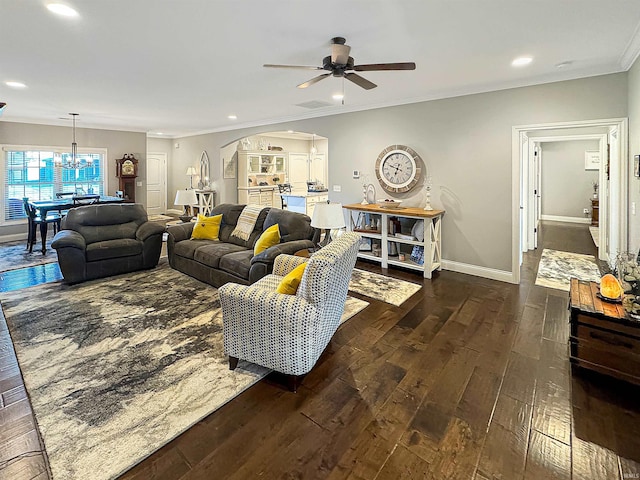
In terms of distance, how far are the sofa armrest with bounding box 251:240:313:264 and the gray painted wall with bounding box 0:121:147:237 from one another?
7067 millimetres

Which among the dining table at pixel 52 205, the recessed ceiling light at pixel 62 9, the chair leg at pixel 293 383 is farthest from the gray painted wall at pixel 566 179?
the dining table at pixel 52 205

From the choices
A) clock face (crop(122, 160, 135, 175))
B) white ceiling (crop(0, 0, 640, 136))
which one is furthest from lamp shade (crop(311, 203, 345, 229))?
clock face (crop(122, 160, 135, 175))

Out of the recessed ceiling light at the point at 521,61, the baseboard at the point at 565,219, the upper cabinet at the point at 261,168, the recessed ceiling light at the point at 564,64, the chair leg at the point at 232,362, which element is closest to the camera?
the chair leg at the point at 232,362

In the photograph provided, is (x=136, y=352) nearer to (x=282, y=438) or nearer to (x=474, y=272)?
(x=282, y=438)

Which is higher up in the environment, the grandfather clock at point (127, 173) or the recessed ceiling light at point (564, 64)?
the recessed ceiling light at point (564, 64)

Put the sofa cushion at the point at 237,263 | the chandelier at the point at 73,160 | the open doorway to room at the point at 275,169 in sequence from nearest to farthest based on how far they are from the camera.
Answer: the sofa cushion at the point at 237,263 < the chandelier at the point at 73,160 < the open doorway to room at the point at 275,169

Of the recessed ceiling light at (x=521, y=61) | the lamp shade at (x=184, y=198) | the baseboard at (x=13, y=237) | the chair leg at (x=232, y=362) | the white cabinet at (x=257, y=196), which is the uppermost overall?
the recessed ceiling light at (x=521, y=61)

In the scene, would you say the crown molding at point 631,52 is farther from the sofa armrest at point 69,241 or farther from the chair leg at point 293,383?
the sofa armrest at point 69,241

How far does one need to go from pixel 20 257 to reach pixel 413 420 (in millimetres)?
6963

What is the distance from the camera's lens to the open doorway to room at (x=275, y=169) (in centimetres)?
941

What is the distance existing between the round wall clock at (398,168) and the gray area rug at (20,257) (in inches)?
225

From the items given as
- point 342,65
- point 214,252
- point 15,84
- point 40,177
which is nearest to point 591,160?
point 342,65

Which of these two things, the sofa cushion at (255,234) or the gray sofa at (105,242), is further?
the sofa cushion at (255,234)

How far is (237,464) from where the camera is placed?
70.9 inches
